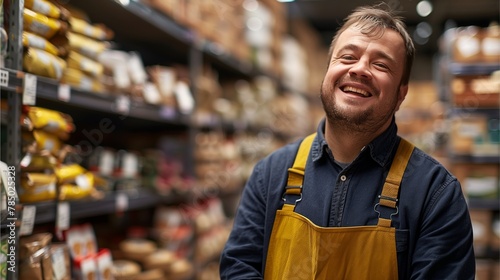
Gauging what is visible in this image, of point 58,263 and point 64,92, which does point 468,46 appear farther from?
point 58,263

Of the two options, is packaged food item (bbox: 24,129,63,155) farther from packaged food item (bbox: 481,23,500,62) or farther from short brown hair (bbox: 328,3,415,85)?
packaged food item (bbox: 481,23,500,62)

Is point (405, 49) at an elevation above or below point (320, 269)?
above

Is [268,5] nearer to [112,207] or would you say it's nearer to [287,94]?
[287,94]

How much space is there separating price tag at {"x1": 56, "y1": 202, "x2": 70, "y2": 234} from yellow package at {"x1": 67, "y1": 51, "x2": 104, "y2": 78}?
1.96 ft

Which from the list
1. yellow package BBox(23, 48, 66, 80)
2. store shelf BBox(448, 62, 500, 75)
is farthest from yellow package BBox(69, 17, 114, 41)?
store shelf BBox(448, 62, 500, 75)

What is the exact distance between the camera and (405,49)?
1.75 m

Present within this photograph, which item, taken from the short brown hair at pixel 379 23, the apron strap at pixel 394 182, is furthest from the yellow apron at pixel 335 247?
the short brown hair at pixel 379 23

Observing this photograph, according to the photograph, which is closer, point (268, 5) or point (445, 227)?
point (445, 227)

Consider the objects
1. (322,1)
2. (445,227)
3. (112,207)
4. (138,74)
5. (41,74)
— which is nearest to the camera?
(445,227)

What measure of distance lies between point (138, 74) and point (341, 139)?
5.09ft

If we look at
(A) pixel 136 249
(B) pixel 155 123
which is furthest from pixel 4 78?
(B) pixel 155 123

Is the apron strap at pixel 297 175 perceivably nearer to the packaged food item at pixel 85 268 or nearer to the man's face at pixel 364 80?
the man's face at pixel 364 80

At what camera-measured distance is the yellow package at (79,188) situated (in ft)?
7.31

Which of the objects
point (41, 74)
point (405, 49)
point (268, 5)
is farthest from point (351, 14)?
point (268, 5)
